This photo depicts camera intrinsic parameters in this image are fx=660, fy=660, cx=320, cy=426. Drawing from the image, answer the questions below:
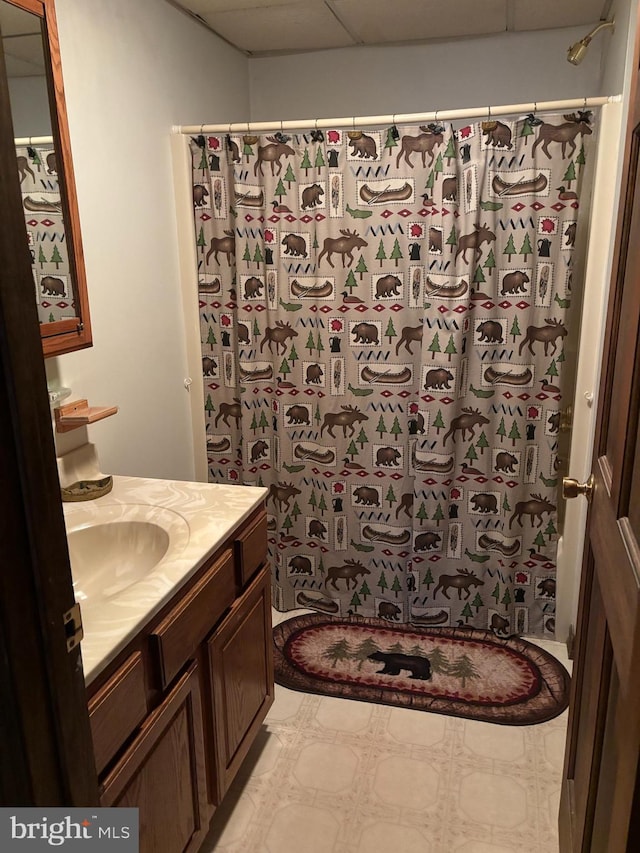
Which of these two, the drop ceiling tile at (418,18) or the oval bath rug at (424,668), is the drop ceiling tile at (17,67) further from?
the oval bath rug at (424,668)

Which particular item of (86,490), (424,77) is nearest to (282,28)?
(424,77)

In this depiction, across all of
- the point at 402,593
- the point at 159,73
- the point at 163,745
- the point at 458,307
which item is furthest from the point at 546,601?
the point at 159,73

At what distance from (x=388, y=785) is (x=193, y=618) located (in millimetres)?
875

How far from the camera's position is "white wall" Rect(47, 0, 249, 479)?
1.83 metres

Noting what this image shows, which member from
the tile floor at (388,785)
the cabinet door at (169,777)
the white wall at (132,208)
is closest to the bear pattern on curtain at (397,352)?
the white wall at (132,208)

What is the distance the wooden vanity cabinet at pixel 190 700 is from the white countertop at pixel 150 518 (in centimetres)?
5

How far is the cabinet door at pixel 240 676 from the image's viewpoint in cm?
160

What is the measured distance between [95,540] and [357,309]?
1.23 meters

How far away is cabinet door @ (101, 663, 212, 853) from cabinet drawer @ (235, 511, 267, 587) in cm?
30

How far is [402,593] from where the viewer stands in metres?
2.62

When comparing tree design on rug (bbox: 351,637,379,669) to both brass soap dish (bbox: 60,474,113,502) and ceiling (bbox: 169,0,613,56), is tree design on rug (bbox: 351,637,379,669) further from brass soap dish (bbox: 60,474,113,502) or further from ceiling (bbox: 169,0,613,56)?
ceiling (bbox: 169,0,613,56)

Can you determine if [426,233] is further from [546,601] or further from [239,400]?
[546,601]

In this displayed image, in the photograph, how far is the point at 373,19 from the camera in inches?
95.0

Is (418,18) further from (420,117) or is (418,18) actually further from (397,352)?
(397,352)
